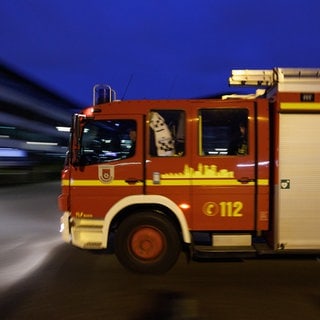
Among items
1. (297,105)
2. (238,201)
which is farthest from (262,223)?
(297,105)

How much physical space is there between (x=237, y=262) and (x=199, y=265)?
0.67 m

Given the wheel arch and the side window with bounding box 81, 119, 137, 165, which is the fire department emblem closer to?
the side window with bounding box 81, 119, 137, 165

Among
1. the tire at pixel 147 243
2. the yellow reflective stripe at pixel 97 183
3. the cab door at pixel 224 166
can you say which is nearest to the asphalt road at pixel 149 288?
Answer: the tire at pixel 147 243

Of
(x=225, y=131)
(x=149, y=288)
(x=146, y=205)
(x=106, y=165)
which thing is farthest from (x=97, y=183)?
(x=225, y=131)

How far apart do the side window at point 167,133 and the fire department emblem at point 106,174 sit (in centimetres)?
66

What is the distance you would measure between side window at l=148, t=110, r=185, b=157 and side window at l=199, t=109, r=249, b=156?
33cm

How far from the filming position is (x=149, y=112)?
8.30 m

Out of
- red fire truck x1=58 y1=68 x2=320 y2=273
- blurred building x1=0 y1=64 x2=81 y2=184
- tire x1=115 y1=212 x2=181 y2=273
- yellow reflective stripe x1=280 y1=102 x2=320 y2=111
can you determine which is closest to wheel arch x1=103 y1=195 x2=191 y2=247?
red fire truck x1=58 y1=68 x2=320 y2=273

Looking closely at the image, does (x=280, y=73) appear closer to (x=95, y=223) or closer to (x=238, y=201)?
(x=238, y=201)

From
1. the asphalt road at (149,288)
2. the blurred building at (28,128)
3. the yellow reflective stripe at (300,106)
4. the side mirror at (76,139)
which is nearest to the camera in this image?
the asphalt road at (149,288)

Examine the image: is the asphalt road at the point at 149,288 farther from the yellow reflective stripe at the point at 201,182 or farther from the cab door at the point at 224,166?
the yellow reflective stripe at the point at 201,182

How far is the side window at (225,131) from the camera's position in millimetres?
8234

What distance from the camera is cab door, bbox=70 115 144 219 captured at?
27.0 ft

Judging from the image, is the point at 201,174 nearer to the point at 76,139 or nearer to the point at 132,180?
the point at 132,180
